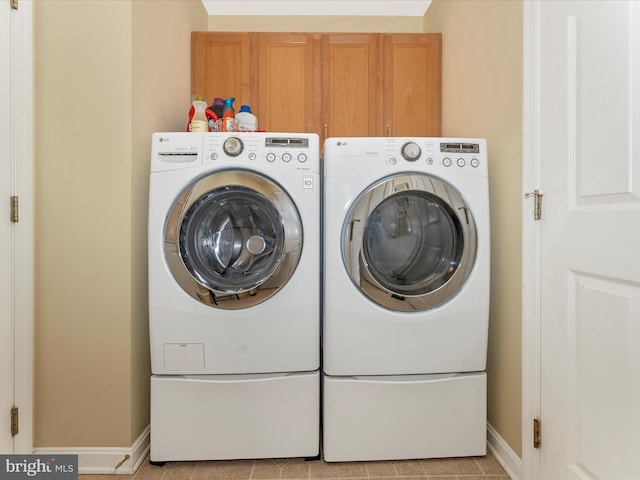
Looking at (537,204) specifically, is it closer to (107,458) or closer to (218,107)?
(218,107)

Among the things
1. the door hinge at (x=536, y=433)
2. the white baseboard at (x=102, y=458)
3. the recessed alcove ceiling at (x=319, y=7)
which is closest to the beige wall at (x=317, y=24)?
the recessed alcove ceiling at (x=319, y=7)

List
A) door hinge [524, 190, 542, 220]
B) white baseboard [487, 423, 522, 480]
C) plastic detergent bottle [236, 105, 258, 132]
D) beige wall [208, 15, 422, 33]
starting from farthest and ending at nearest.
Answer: beige wall [208, 15, 422, 33]
plastic detergent bottle [236, 105, 258, 132]
white baseboard [487, 423, 522, 480]
door hinge [524, 190, 542, 220]

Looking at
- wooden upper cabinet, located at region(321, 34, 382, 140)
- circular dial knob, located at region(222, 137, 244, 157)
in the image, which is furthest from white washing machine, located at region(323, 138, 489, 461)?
wooden upper cabinet, located at region(321, 34, 382, 140)

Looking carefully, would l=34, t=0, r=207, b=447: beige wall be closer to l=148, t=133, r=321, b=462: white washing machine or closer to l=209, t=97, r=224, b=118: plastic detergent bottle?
l=148, t=133, r=321, b=462: white washing machine

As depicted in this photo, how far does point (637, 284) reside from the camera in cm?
93

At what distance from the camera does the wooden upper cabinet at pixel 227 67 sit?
2260 millimetres

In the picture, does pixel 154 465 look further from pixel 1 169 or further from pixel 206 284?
pixel 1 169

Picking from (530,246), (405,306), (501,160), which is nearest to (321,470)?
(405,306)

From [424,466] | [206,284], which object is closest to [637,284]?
[424,466]

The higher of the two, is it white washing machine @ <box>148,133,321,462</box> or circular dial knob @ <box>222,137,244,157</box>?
circular dial knob @ <box>222,137,244,157</box>

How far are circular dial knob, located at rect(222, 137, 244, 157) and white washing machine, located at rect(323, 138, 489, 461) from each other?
337mm

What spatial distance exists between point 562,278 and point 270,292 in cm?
98

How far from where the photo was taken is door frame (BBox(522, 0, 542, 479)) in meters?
1.29

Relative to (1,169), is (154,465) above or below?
below
